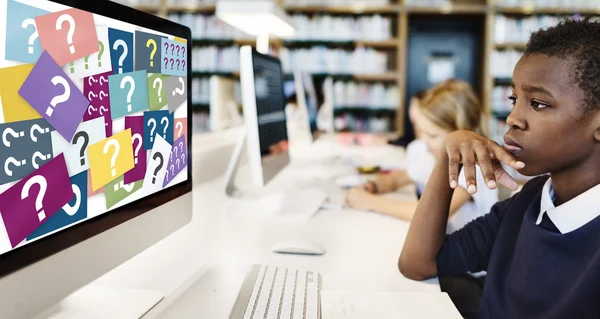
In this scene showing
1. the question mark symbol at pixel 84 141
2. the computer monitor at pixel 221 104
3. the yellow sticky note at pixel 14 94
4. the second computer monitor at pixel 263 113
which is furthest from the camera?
the computer monitor at pixel 221 104

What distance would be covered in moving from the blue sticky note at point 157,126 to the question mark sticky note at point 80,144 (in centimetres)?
12

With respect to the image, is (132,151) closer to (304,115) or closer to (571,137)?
(571,137)

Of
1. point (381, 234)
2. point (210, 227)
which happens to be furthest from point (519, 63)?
point (210, 227)

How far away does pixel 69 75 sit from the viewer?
1.78 ft

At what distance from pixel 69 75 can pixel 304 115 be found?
2246mm

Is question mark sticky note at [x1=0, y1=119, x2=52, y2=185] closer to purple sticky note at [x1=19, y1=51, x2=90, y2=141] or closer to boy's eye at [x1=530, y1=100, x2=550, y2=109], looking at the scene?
purple sticky note at [x1=19, y1=51, x2=90, y2=141]

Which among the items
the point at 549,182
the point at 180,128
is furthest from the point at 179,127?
the point at 549,182

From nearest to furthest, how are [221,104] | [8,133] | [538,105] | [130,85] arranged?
[8,133] → [130,85] → [538,105] → [221,104]

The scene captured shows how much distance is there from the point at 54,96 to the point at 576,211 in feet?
2.46

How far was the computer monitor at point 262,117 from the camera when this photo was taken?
1.19m

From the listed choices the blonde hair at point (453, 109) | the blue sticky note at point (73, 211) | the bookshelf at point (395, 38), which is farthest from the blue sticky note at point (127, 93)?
the bookshelf at point (395, 38)

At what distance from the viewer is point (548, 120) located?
75cm

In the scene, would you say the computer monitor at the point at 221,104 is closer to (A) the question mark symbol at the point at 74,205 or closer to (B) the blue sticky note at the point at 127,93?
(B) the blue sticky note at the point at 127,93

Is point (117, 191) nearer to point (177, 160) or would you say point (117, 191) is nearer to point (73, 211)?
point (73, 211)
